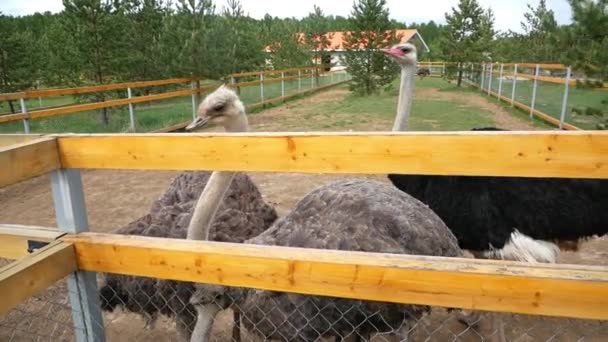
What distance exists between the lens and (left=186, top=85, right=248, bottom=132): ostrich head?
8.02 feet

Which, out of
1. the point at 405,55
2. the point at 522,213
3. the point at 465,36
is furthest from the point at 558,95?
the point at 465,36

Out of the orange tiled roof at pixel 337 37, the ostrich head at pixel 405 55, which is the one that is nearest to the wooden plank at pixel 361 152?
the ostrich head at pixel 405 55

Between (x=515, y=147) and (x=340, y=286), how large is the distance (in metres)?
0.64

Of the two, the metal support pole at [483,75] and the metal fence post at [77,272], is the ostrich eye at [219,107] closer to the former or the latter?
the metal fence post at [77,272]

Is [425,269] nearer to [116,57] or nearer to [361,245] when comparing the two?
[361,245]

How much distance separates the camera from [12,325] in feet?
10.7

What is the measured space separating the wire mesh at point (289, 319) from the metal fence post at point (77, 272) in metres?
0.46

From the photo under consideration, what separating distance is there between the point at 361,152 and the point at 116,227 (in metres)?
4.16

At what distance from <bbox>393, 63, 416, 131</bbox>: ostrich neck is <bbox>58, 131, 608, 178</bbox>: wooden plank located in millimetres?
2353

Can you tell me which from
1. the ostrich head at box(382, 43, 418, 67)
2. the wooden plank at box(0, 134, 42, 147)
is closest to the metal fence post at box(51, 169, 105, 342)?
the wooden plank at box(0, 134, 42, 147)

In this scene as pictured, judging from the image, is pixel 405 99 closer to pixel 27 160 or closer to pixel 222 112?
pixel 222 112

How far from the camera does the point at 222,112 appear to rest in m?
2.45

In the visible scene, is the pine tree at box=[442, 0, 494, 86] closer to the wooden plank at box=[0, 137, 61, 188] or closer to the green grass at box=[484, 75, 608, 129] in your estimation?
the green grass at box=[484, 75, 608, 129]

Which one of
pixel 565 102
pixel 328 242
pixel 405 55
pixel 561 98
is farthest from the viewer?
pixel 561 98
